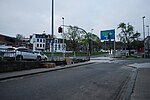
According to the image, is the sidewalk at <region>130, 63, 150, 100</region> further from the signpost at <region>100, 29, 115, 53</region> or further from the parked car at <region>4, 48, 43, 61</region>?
the signpost at <region>100, 29, 115, 53</region>

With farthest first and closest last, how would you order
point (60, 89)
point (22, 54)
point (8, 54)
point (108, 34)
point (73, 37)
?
point (73, 37), point (108, 34), point (22, 54), point (8, 54), point (60, 89)

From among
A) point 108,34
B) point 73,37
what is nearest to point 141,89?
point 108,34

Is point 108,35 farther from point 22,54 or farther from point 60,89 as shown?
point 60,89

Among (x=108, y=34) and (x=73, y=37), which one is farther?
(x=73, y=37)

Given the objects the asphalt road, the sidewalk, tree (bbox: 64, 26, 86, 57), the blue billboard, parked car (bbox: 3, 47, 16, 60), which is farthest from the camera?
tree (bbox: 64, 26, 86, 57)

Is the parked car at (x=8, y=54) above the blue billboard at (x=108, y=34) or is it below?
below

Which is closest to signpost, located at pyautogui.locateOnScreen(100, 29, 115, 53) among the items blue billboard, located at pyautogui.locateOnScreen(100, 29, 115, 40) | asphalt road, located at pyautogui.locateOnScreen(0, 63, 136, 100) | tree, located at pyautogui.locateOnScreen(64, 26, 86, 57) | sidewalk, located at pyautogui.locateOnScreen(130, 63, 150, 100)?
blue billboard, located at pyautogui.locateOnScreen(100, 29, 115, 40)

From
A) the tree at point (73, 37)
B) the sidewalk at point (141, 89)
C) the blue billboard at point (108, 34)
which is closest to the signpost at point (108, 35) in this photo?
the blue billboard at point (108, 34)

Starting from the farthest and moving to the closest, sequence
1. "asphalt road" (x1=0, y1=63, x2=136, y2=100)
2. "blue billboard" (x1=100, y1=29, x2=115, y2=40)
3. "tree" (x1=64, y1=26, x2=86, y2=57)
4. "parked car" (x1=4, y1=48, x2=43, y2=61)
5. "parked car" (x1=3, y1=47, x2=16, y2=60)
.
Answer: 1. "tree" (x1=64, y1=26, x2=86, y2=57)
2. "blue billboard" (x1=100, y1=29, x2=115, y2=40)
3. "parked car" (x1=4, y1=48, x2=43, y2=61)
4. "parked car" (x1=3, y1=47, x2=16, y2=60)
5. "asphalt road" (x1=0, y1=63, x2=136, y2=100)

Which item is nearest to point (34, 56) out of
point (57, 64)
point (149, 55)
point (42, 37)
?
point (57, 64)

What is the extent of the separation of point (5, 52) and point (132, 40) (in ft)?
207

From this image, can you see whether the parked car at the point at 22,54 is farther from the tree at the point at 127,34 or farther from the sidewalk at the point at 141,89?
the tree at the point at 127,34

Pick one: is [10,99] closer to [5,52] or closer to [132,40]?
[5,52]

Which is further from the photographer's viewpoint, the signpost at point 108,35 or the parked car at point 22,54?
the signpost at point 108,35
